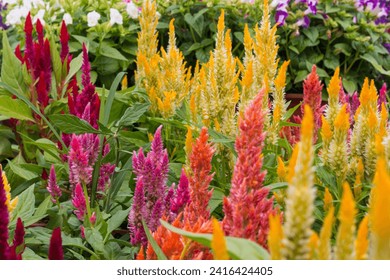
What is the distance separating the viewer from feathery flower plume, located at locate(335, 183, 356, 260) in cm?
56

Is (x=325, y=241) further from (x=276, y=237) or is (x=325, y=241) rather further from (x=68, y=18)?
(x=68, y=18)

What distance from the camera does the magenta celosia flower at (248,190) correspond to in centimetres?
84

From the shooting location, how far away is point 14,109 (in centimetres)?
221

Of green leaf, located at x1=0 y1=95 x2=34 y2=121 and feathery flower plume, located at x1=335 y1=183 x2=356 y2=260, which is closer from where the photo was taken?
feathery flower plume, located at x1=335 y1=183 x2=356 y2=260

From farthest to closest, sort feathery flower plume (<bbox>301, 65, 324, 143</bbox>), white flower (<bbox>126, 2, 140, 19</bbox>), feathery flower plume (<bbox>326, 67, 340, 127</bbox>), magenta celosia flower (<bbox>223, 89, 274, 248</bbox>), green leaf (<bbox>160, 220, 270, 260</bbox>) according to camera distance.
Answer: white flower (<bbox>126, 2, 140, 19</bbox>)
feathery flower plume (<bbox>301, 65, 324, 143</bbox>)
feathery flower plume (<bbox>326, 67, 340, 127</bbox>)
magenta celosia flower (<bbox>223, 89, 274, 248</bbox>)
green leaf (<bbox>160, 220, 270, 260</bbox>)

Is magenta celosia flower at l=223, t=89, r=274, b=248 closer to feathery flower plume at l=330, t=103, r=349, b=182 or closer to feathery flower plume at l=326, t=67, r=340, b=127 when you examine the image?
feathery flower plume at l=330, t=103, r=349, b=182

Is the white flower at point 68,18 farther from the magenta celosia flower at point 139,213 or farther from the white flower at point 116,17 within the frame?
the magenta celosia flower at point 139,213

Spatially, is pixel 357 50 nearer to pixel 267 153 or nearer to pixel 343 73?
pixel 343 73

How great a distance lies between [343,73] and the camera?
5152 mm

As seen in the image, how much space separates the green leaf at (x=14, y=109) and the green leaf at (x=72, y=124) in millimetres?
541

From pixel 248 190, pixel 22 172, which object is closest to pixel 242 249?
pixel 248 190

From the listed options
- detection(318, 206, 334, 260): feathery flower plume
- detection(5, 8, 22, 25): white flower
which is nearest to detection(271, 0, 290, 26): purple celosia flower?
detection(5, 8, 22, 25): white flower

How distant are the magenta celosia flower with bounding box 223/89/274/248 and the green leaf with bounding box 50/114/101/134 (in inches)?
32.8
